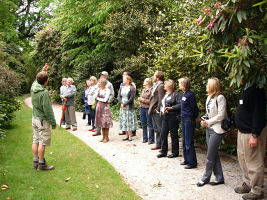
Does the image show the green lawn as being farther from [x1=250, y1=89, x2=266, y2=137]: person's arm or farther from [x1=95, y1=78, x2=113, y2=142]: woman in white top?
[x1=250, y1=89, x2=266, y2=137]: person's arm

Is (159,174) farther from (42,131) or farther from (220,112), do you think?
(42,131)

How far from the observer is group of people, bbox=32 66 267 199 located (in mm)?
4430

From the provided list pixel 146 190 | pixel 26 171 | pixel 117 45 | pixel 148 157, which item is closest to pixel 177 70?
pixel 148 157

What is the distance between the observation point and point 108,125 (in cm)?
883

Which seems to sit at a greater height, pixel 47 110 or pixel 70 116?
pixel 47 110

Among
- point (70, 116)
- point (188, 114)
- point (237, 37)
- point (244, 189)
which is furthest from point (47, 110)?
point (70, 116)

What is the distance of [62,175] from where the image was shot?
591 centimetres

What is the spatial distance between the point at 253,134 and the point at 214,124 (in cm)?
91

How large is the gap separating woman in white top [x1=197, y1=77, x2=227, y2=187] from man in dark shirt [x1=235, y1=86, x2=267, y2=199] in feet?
1.62

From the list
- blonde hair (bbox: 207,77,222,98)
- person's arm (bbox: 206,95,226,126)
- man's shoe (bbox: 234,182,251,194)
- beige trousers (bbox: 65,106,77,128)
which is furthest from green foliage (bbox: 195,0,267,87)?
beige trousers (bbox: 65,106,77,128)

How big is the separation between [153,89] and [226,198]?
12.7ft

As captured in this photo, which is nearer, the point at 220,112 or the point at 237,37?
the point at 237,37

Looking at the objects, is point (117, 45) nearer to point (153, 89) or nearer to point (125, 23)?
point (125, 23)

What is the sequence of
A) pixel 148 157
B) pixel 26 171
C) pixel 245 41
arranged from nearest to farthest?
pixel 245 41, pixel 26 171, pixel 148 157
